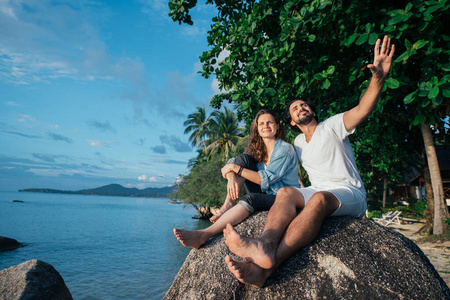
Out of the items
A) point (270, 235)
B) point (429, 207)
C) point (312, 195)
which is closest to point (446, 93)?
point (312, 195)

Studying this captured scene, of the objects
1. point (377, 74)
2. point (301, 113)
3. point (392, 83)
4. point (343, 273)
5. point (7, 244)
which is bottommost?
point (7, 244)

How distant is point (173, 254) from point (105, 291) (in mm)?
6592

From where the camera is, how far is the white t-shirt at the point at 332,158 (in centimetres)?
287

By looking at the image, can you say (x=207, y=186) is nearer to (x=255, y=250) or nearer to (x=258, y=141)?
(x=258, y=141)

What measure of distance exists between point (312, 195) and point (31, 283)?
456cm

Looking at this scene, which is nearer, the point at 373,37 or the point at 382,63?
the point at 382,63

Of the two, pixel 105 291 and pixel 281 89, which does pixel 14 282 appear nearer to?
pixel 281 89

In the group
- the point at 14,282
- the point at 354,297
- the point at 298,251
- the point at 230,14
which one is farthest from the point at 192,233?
the point at 230,14

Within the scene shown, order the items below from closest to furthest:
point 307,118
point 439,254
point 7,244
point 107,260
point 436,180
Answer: point 307,118 → point 439,254 → point 436,180 → point 107,260 → point 7,244

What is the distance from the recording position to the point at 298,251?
2.55 meters

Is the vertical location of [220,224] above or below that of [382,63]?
below

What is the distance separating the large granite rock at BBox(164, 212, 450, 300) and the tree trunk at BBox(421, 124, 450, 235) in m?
7.80

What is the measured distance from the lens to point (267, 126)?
11.1 ft

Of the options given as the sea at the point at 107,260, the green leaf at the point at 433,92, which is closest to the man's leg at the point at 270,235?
the green leaf at the point at 433,92
